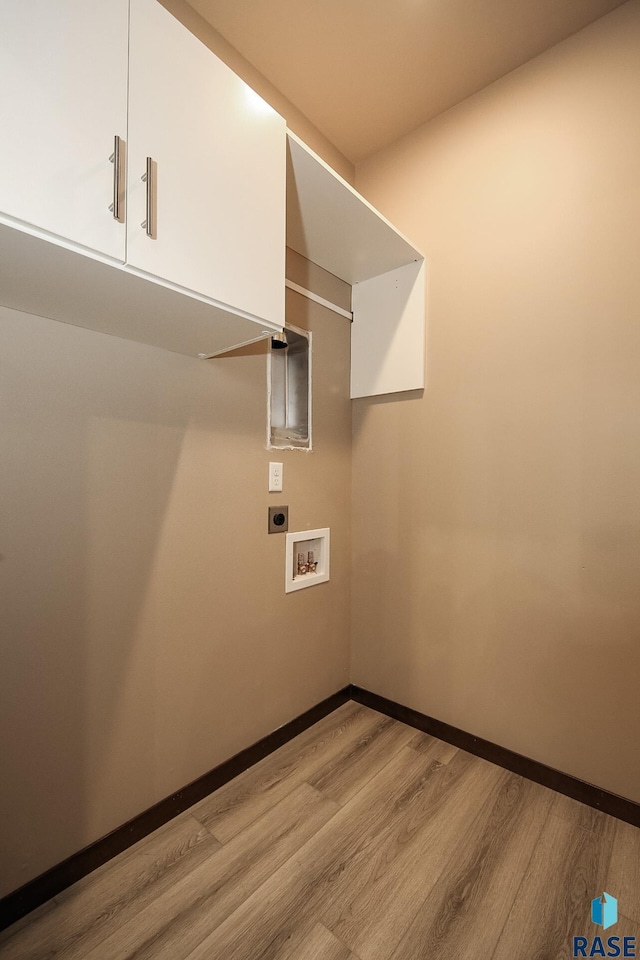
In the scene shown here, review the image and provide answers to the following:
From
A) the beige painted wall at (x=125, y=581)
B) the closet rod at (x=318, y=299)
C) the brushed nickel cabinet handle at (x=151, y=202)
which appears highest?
the closet rod at (x=318, y=299)

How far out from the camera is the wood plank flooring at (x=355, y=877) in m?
1.14

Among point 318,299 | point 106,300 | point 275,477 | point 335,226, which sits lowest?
point 275,477

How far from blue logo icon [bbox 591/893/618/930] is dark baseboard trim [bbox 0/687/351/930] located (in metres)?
1.21

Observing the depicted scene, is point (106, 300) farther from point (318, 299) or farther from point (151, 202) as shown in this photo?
point (318, 299)

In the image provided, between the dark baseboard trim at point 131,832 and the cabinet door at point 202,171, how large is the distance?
5.53 ft

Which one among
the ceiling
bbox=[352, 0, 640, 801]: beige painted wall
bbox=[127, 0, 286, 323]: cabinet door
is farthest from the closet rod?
the ceiling

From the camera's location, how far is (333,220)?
70.0 inches

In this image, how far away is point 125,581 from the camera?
4.61 ft

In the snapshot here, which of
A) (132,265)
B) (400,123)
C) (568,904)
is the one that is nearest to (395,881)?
(568,904)

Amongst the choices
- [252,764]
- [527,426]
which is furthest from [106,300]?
[252,764]

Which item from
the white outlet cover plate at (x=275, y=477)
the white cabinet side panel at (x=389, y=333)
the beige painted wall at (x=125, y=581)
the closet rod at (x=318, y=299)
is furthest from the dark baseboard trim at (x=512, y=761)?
the closet rod at (x=318, y=299)

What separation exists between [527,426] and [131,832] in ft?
6.77

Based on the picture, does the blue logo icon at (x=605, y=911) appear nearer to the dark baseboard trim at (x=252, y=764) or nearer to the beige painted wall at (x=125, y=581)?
the dark baseboard trim at (x=252, y=764)

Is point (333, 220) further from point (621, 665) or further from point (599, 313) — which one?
point (621, 665)
